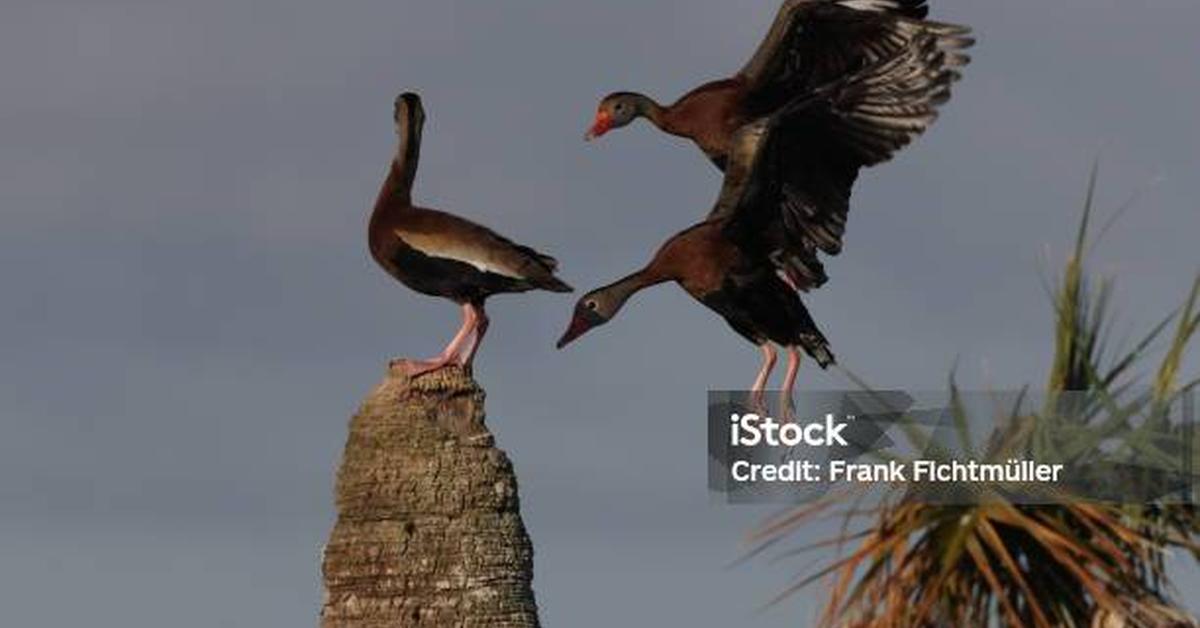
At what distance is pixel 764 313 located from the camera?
21.8 m

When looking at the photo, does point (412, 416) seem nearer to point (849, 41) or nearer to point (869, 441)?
point (849, 41)

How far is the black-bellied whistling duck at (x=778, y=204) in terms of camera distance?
21.6 metres

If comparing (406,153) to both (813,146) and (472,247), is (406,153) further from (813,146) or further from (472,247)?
(813,146)

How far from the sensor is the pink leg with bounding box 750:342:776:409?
2114 centimetres

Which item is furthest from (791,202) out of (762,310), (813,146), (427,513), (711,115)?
(427,513)

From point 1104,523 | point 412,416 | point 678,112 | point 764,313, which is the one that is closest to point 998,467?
point 1104,523

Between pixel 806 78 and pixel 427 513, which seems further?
pixel 427 513

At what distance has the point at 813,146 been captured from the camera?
22172mm

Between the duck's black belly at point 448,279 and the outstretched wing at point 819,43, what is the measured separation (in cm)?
273

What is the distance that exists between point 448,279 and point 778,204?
140 inches

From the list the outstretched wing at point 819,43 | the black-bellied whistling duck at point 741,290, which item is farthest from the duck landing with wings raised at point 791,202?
the outstretched wing at point 819,43

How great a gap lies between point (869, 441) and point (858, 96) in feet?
13.4

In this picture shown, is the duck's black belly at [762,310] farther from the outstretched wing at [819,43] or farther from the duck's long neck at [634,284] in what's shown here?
the outstretched wing at [819,43]

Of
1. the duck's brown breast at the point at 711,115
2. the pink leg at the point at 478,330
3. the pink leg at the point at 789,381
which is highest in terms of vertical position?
the duck's brown breast at the point at 711,115
